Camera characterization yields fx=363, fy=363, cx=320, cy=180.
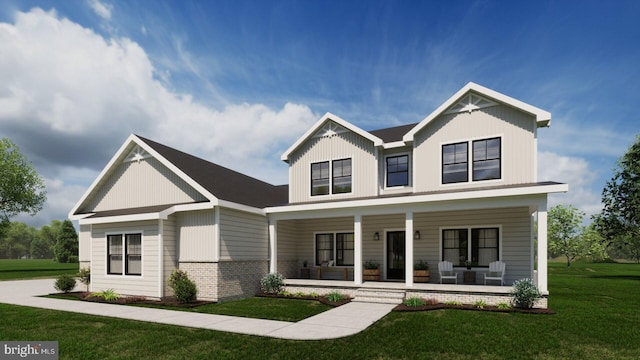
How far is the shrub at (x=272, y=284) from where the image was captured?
14.9 meters

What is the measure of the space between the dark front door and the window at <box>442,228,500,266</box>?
6.02ft

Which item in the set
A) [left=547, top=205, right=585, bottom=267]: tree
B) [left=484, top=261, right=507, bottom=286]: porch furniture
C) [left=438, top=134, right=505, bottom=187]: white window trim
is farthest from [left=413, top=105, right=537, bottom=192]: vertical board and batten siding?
[left=547, top=205, right=585, bottom=267]: tree

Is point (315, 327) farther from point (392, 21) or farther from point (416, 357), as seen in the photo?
point (392, 21)

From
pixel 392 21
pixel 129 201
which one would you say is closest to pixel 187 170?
pixel 129 201

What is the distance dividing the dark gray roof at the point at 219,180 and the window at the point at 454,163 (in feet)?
26.1

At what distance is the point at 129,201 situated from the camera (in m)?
16.4

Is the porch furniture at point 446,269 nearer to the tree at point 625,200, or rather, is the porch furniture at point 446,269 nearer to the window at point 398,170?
the window at point 398,170

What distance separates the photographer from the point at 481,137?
13812mm

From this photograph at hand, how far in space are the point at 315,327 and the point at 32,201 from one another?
36153 millimetres

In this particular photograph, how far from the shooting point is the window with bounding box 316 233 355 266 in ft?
56.7

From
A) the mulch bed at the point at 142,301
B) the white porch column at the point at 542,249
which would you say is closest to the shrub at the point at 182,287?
the mulch bed at the point at 142,301

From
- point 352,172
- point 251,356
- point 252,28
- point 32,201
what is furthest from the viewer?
point 32,201

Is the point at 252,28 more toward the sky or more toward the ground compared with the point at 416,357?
more toward the sky

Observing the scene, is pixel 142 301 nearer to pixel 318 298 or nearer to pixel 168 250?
pixel 168 250
